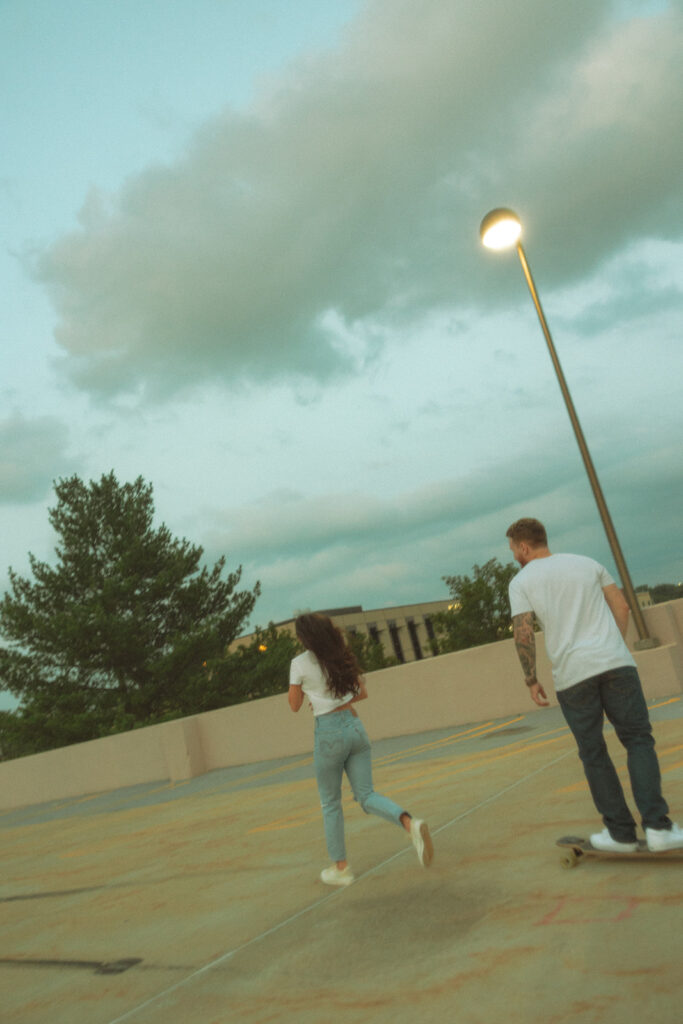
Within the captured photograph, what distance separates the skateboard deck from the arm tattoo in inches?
33.0

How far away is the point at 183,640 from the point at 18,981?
1027 inches

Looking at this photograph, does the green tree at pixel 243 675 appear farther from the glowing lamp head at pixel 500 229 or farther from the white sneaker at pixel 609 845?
the white sneaker at pixel 609 845

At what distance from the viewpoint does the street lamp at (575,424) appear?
11.3 meters

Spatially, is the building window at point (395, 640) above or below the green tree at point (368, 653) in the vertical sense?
above

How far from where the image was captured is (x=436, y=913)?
3.87 m

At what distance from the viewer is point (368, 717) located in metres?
14.5

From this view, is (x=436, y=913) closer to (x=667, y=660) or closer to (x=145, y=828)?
(x=145, y=828)

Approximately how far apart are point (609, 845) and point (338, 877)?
1649 millimetres

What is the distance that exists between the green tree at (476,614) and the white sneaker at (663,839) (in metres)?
37.8

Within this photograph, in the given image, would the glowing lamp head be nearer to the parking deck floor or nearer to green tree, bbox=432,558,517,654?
the parking deck floor

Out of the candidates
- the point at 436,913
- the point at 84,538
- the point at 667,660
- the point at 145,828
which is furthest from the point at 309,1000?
the point at 84,538

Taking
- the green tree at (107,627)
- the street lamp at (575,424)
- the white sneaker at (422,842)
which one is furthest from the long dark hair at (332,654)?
the green tree at (107,627)

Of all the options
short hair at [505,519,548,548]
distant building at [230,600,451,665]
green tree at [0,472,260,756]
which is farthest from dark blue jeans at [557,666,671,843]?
distant building at [230,600,451,665]

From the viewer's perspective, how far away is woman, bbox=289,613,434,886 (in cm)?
476
